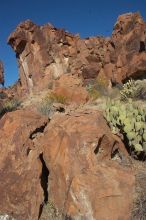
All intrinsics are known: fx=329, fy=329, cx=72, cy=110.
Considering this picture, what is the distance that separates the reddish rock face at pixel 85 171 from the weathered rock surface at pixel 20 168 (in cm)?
24

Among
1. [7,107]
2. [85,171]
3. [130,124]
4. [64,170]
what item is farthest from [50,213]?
[7,107]

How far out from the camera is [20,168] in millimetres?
5828

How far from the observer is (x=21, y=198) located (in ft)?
18.2

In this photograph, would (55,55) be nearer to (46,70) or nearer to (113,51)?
(46,70)

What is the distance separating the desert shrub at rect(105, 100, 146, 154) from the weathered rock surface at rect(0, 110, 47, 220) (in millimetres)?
1666

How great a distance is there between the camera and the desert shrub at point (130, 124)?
6863mm

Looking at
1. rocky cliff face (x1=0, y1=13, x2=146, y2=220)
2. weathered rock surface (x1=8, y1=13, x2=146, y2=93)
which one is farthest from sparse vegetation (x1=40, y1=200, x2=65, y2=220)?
weathered rock surface (x1=8, y1=13, x2=146, y2=93)

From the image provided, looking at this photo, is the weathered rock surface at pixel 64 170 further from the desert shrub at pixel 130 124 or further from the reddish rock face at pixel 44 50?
the reddish rock face at pixel 44 50

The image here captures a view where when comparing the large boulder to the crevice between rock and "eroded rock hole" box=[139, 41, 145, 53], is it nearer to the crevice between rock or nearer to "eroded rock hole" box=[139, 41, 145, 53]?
"eroded rock hole" box=[139, 41, 145, 53]

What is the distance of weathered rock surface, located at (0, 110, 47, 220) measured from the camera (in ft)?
18.0

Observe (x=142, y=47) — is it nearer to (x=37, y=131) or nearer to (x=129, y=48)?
(x=129, y=48)

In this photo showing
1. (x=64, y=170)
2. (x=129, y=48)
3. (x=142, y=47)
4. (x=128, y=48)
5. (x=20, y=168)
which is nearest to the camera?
(x=64, y=170)

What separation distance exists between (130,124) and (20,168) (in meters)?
2.65

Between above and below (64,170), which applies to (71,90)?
above
